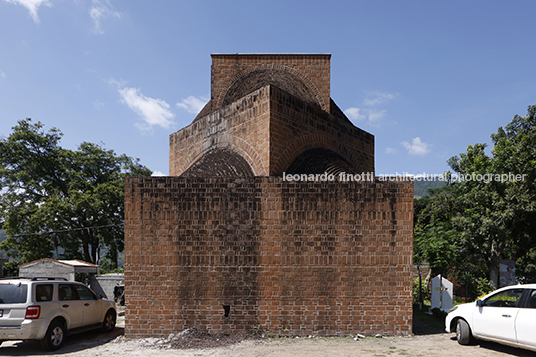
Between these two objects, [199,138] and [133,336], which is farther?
[199,138]

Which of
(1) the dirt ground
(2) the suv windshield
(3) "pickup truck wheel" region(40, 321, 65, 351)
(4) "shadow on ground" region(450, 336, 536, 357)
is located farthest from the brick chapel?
(2) the suv windshield

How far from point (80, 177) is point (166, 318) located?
23074mm

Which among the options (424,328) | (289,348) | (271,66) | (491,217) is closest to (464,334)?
(424,328)

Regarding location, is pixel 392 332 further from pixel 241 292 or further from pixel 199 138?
pixel 199 138

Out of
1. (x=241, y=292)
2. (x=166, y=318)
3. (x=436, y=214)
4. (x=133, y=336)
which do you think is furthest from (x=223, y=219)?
(x=436, y=214)

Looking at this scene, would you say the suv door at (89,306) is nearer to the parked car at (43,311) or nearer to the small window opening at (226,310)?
the parked car at (43,311)

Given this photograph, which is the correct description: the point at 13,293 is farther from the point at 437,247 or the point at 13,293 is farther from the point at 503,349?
the point at 437,247

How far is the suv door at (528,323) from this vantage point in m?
6.42

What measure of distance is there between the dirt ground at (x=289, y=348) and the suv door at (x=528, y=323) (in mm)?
665

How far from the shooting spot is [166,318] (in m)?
7.96

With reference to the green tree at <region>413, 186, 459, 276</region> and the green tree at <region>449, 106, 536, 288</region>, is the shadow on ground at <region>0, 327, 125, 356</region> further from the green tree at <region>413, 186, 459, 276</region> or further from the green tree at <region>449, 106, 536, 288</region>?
the green tree at <region>449, 106, 536, 288</region>

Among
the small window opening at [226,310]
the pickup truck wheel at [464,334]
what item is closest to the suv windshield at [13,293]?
Result: the small window opening at [226,310]

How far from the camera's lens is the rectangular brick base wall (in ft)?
26.1

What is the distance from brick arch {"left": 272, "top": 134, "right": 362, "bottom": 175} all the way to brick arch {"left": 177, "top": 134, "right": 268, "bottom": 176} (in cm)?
57
